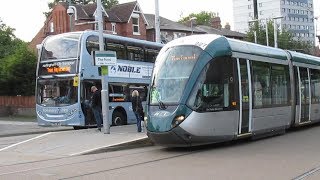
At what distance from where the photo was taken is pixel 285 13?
140 meters

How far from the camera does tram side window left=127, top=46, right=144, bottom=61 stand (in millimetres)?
25377

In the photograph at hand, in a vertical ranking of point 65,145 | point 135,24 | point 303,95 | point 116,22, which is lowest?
point 65,145

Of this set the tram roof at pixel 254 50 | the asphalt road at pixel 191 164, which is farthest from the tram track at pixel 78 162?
the tram roof at pixel 254 50

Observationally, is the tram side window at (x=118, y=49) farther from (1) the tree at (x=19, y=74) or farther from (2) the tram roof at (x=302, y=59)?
(1) the tree at (x=19, y=74)

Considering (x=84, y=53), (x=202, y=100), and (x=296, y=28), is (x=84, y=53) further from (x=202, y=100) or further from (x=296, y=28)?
(x=296, y=28)

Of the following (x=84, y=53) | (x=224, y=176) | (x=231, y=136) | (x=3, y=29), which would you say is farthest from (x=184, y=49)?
(x=3, y=29)

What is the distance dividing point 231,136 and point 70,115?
30.8 ft

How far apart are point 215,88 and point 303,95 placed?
777cm

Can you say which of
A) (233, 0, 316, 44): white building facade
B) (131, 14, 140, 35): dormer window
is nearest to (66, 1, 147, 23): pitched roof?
(131, 14, 140, 35): dormer window

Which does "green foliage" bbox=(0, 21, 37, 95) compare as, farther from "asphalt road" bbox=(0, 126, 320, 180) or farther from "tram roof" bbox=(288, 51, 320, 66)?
"asphalt road" bbox=(0, 126, 320, 180)

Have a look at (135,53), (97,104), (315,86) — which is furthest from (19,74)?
(315,86)

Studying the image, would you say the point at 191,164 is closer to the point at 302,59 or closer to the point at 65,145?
the point at 65,145

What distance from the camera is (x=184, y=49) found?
1505 centimetres

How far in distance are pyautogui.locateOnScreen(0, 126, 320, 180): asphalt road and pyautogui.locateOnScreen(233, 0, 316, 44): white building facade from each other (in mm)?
124821
